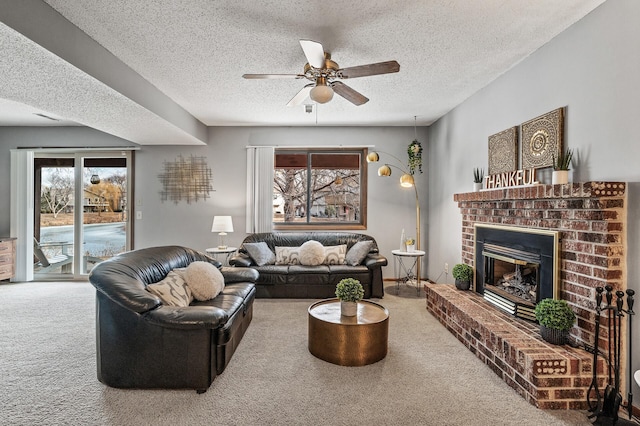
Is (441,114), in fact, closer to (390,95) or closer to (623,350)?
(390,95)

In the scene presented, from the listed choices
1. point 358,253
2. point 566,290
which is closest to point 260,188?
point 358,253

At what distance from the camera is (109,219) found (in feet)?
19.6

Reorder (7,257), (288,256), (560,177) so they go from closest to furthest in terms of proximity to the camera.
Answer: (560,177), (288,256), (7,257)

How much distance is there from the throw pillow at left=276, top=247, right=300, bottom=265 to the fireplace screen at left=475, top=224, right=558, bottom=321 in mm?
2485

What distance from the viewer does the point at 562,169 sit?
2598 millimetres

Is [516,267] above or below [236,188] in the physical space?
below

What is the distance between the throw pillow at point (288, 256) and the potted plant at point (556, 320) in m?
3.29

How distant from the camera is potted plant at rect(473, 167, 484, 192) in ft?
12.6

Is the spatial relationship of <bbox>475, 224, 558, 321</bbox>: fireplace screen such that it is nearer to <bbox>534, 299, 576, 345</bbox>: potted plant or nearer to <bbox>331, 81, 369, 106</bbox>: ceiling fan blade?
<bbox>534, 299, 576, 345</bbox>: potted plant

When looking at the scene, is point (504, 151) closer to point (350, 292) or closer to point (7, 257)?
point (350, 292)

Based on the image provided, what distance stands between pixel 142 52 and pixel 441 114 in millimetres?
3939

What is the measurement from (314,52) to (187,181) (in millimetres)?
4149


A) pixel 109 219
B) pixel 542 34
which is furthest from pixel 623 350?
pixel 109 219

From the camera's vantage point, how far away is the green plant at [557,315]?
2389 mm
